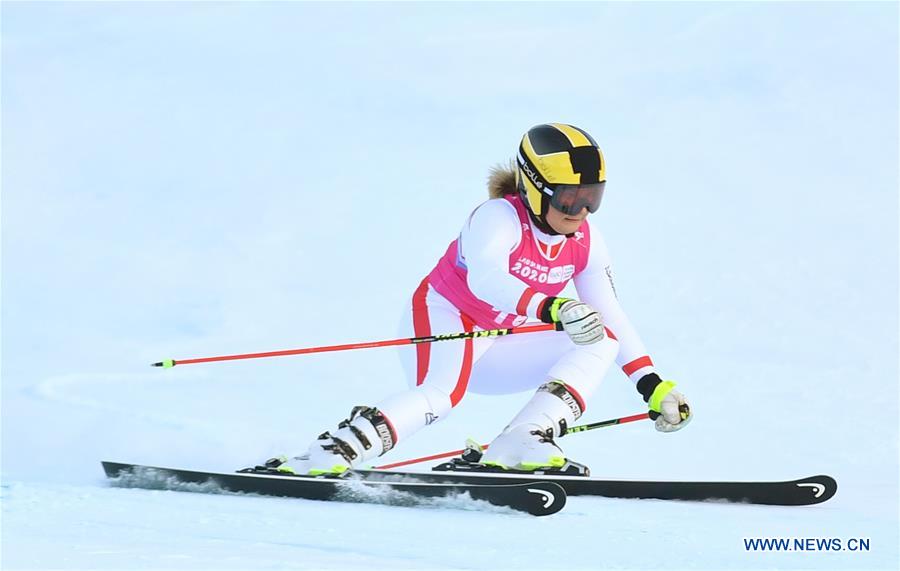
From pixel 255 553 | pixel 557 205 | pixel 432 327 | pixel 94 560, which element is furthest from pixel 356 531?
pixel 557 205

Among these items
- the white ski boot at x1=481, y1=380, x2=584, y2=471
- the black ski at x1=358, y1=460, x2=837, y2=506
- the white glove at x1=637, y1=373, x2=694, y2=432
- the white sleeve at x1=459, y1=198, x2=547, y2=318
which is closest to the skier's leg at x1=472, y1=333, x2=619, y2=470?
the white ski boot at x1=481, y1=380, x2=584, y2=471

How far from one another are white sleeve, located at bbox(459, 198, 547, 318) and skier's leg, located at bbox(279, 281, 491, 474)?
0.25 metres

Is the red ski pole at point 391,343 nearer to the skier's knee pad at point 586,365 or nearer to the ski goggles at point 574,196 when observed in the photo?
A: the skier's knee pad at point 586,365

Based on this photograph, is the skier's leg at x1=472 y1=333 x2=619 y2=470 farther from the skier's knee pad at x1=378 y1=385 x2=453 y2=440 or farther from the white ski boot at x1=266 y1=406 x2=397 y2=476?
the white ski boot at x1=266 y1=406 x2=397 y2=476

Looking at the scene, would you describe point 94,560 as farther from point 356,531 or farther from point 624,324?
point 624,324

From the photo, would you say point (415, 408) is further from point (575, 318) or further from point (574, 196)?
point (574, 196)

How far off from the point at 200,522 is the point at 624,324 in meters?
1.94

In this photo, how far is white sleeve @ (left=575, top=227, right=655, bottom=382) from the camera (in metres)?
5.00

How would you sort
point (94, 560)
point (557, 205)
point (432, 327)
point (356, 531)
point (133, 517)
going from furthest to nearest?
point (432, 327)
point (557, 205)
point (133, 517)
point (356, 531)
point (94, 560)

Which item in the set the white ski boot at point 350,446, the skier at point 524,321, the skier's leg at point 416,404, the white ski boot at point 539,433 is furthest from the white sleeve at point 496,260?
the white ski boot at point 350,446

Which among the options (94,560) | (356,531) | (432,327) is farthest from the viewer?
→ (432,327)

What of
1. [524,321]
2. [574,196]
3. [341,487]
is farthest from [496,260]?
[341,487]

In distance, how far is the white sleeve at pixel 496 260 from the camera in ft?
15.2

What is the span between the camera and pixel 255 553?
367cm
